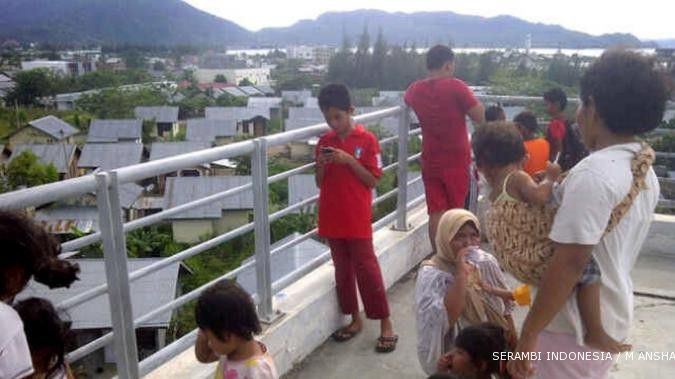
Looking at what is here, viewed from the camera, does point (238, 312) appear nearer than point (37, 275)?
No

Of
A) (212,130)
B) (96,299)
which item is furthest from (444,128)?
Answer: (212,130)

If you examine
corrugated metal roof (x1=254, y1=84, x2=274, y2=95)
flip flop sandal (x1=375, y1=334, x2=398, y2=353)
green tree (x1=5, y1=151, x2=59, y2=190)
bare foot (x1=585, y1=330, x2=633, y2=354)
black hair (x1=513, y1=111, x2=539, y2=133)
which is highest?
black hair (x1=513, y1=111, x2=539, y2=133)

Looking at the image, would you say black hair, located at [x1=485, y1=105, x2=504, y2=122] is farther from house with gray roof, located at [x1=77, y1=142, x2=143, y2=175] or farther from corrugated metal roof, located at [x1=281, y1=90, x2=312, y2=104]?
corrugated metal roof, located at [x1=281, y1=90, x2=312, y2=104]

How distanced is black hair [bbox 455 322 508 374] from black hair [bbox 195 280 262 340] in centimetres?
70

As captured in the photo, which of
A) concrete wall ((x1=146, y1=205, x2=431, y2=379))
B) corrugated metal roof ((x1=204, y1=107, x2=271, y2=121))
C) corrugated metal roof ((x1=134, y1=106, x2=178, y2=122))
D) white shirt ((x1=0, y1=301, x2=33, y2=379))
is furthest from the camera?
corrugated metal roof ((x1=134, y1=106, x2=178, y2=122))

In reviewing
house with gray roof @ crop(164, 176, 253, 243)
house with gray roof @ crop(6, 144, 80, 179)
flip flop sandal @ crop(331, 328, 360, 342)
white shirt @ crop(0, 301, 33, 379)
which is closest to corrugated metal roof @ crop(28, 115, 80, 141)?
house with gray roof @ crop(6, 144, 80, 179)

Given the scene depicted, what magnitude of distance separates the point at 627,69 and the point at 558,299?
0.58 metres

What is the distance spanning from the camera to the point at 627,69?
1383 mm

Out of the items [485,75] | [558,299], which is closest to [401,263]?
[558,299]

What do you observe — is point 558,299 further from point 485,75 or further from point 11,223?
point 485,75

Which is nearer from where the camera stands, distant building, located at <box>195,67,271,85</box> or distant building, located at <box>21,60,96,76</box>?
distant building, located at <box>21,60,96,76</box>

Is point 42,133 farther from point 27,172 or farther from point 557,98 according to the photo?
point 557,98

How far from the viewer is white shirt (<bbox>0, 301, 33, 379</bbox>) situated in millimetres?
1213

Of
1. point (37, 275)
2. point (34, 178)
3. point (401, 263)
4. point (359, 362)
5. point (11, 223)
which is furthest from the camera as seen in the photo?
point (34, 178)
